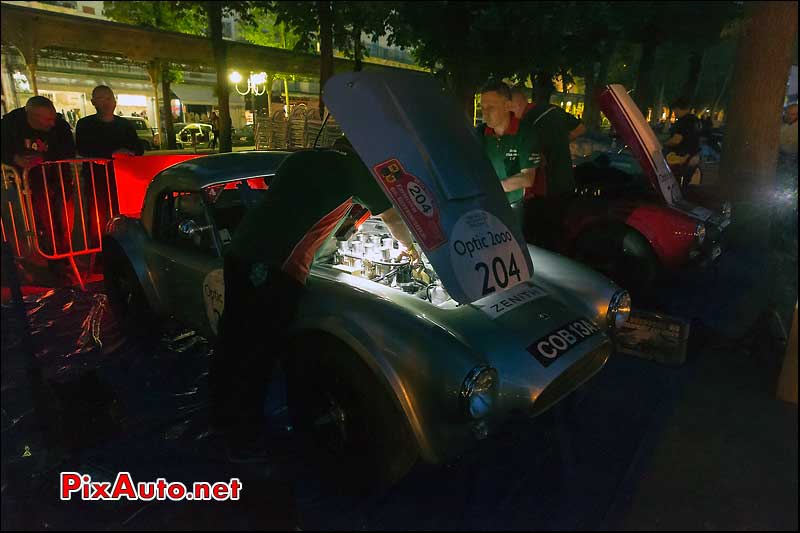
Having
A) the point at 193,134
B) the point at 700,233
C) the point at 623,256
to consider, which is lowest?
the point at 623,256

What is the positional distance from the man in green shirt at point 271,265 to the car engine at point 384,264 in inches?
18.0

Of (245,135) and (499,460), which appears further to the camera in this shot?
(245,135)

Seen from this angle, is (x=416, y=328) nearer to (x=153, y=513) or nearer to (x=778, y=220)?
(x=153, y=513)

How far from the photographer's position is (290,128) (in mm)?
14375

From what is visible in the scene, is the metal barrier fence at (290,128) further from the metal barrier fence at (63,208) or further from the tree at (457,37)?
the metal barrier fence at (63,208)

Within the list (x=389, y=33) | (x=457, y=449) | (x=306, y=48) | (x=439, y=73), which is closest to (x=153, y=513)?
(x=457, y=449)

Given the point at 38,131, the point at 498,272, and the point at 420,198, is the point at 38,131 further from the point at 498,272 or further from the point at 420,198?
the point at 498,272

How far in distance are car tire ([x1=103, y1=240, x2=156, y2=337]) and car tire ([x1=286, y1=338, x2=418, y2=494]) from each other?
184 centimetres

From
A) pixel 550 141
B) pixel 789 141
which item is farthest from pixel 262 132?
pixel 789 141

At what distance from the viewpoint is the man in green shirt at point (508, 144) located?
13.6 feet

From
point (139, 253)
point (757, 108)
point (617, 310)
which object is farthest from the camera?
point (757, 108)

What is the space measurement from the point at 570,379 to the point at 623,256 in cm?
301

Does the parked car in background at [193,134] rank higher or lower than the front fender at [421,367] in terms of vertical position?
higher

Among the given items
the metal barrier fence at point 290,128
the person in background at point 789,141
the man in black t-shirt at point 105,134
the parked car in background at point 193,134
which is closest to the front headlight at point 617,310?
the person in background at point 789,141
